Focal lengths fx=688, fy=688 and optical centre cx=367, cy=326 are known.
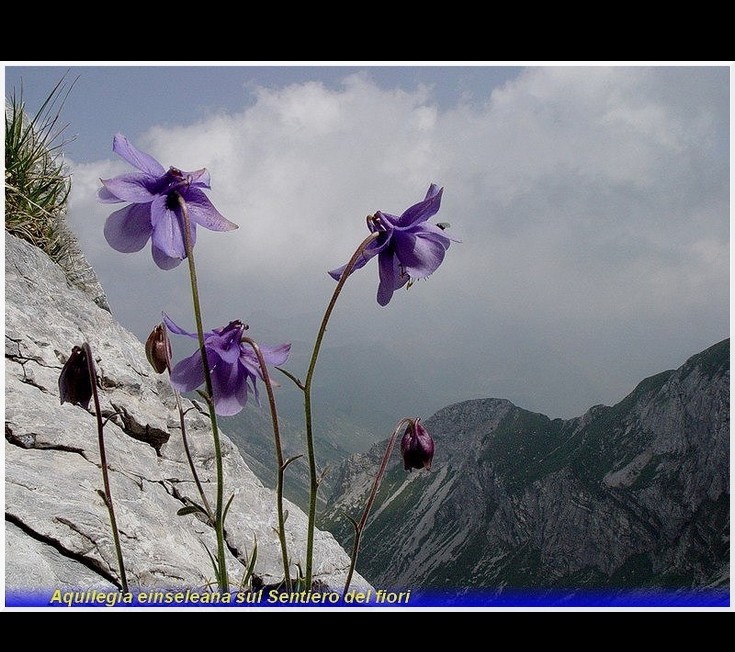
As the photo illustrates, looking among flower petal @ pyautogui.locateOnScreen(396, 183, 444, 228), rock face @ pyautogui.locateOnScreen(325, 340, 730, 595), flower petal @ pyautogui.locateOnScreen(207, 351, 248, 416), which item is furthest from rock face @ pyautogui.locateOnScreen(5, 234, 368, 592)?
rock face @ pyautogui.locateOnScreen(325, 340, 730, 595)

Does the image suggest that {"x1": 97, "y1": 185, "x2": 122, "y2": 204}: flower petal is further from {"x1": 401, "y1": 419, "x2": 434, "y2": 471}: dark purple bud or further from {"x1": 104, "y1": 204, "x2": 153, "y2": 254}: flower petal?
{"x1": 401, "y1": 419, "x2": 434, "y2": 471}: dark purple bud

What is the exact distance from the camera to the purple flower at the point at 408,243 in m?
2.18

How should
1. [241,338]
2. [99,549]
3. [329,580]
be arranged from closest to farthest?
[241,338] < [99,549] < [329,580]

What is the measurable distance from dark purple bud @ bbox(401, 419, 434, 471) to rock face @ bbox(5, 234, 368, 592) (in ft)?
2.28

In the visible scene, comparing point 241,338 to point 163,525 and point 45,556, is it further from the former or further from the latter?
point 163,525

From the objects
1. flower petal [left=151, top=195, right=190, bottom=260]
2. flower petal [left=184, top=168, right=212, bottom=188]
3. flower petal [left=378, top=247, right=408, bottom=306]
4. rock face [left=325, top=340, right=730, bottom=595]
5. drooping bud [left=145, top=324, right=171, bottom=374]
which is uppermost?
flower petal [left=184, top=168, right=212, bottom=188]

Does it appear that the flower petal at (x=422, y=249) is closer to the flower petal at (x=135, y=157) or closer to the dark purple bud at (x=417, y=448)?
the dark purple bud at (x=417, y=448)

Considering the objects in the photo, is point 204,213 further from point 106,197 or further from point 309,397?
point 309,397

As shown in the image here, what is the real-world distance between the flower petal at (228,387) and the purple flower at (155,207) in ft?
1.18

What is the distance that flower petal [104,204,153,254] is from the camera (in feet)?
7.03

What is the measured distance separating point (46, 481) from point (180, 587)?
0.80 m

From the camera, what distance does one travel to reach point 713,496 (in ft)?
79.7

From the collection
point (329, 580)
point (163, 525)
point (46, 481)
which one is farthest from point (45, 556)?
point (329, 580)

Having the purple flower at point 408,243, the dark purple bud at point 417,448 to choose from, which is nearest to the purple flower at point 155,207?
the purple flower at point 408,243
